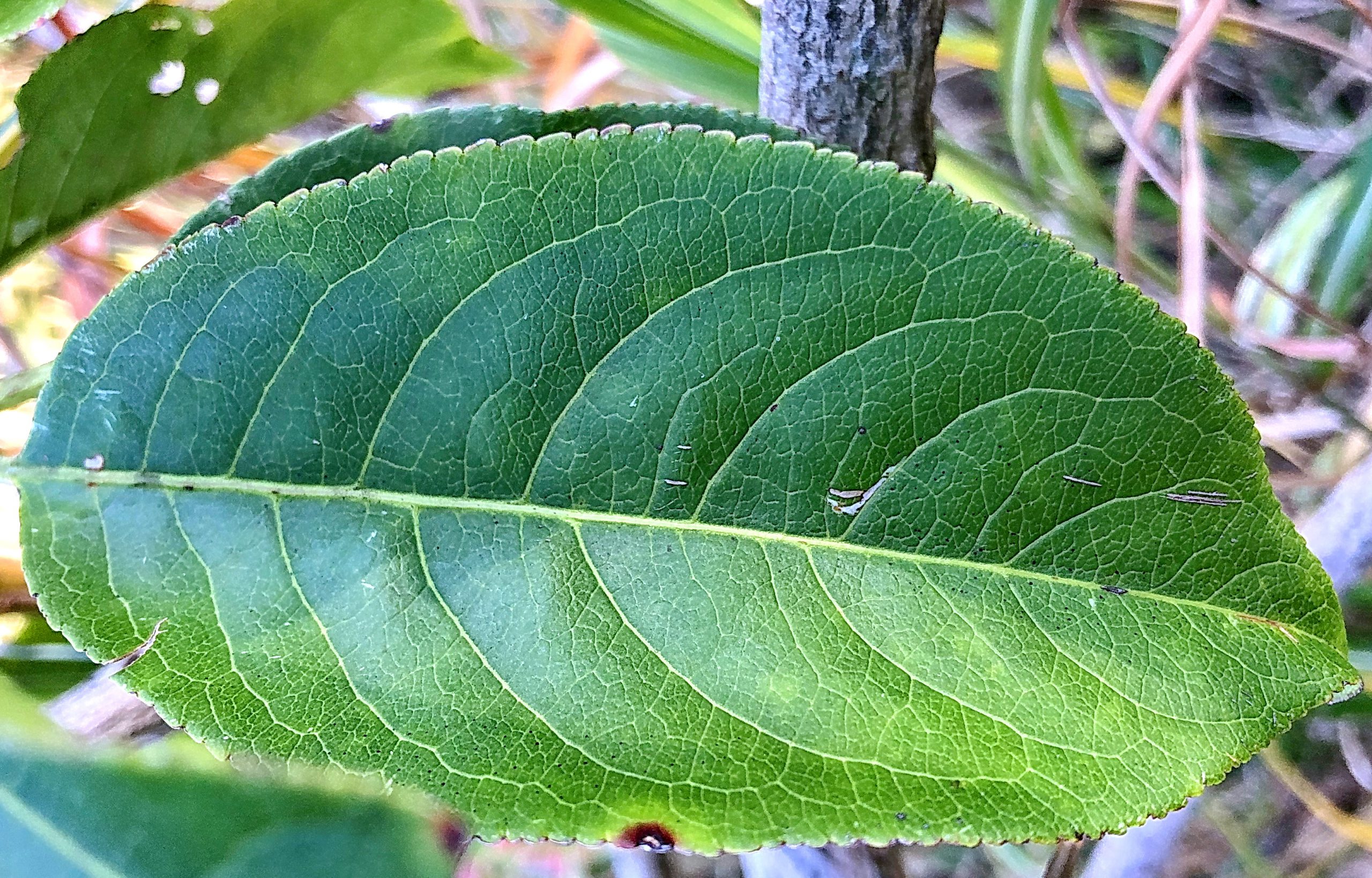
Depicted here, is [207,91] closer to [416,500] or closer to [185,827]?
[416,500]

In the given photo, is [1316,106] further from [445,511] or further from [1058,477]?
[445,511]

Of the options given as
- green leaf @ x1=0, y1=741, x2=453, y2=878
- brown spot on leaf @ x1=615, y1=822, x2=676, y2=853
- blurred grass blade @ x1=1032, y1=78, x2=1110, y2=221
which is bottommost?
brown spot on leaf @ x1=615, y1=822, x2=676, y2=853

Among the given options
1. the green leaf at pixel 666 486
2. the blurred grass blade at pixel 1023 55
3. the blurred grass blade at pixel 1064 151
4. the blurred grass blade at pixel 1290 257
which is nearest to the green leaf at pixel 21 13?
the green leaf at pixel 666 486

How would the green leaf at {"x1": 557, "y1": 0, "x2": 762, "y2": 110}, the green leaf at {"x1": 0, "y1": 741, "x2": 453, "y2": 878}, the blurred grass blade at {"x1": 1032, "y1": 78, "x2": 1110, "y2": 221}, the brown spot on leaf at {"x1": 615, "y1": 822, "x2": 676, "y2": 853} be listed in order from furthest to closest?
1. the blurred grass blade at {"x1": 1032, "y1": 78, "x2": 1110, "y2": 221}
2. the green leaf at {"x1": 557, "y1": 0, "x2": 762, "y2": 110}
3. the brown spot on leaf at {"x1": 615, "y1": 822, "x2": 676, "y2": 853}
4. the green leaf at {"x1": 0, "y1": 741, "x2": 453, "y2": 878}


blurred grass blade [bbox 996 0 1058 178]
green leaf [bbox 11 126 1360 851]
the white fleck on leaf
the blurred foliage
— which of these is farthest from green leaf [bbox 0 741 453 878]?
blurred grass blade [bbox 996 0 1058 178]

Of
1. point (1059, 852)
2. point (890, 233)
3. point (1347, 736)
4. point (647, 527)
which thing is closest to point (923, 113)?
point (890, 233)

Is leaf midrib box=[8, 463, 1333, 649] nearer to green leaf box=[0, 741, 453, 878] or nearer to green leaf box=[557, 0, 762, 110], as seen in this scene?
green leaf box=[0, 741, 453, 878]
